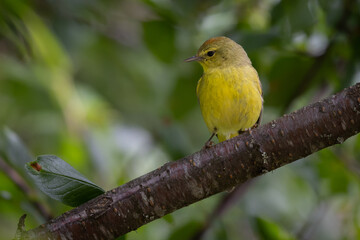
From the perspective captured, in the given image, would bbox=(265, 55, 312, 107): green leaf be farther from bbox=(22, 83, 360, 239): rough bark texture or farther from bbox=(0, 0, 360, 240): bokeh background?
bbox=(22, 83, 360, 239): rough bark texture

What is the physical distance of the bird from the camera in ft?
11.1

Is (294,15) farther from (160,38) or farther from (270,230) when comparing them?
(270,230)

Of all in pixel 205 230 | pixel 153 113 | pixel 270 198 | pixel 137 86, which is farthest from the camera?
pixel 137 86

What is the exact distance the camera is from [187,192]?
7.54 feet

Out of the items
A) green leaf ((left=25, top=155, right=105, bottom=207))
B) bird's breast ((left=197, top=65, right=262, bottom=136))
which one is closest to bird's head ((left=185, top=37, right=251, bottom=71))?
bird's breast ((left=197, top=65, right=262, bottom=136))

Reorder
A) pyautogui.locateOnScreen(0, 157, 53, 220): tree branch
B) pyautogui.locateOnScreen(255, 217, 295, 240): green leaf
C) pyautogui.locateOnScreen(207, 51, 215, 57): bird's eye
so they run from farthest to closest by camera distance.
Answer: pyautogui.locateOnScreen(207, 51, 215, 57): bird's eye → pyautogui.locateOnScreen(255, 217, 295, 240): green leaf → pyautogui.locateOnScreen(0, 157, 53, 220): tree branch

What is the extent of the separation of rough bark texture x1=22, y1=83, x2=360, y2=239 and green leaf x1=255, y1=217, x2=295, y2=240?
105 cm

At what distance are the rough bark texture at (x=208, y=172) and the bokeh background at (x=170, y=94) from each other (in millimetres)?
568

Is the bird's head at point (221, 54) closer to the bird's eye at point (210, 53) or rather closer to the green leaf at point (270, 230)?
the bird's eye at point (210, 53)

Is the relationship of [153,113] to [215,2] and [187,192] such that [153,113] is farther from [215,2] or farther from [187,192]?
[187,192]

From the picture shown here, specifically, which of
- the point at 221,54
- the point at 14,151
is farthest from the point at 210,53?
the point at 14,151

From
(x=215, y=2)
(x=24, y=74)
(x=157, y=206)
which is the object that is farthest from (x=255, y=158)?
(x=24, y=74)

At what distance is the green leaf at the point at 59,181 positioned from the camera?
2.20 metres

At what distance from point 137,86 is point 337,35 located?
259 cm
